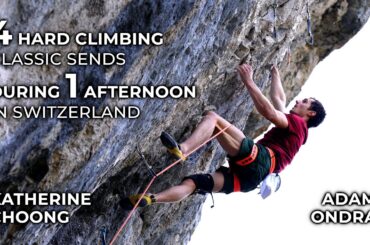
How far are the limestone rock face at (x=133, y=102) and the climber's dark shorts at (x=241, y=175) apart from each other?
0.67 meters

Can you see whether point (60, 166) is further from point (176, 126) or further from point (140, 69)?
point (176, 126)

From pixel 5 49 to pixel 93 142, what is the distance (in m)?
1.38

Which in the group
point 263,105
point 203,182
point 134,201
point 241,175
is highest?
point 263,105

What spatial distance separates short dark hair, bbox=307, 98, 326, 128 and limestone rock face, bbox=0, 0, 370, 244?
36.5 inches

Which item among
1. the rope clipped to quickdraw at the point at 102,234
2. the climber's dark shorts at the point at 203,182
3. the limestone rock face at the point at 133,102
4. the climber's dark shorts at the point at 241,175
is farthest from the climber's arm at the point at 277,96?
the rope clipped to quickdraw at the point at 102,234

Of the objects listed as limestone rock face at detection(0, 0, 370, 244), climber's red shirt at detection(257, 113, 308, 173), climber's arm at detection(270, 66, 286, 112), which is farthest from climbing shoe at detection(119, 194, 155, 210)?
climber's arm at detection(270, 66, 286, 112)

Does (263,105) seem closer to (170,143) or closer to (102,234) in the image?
(170,143)

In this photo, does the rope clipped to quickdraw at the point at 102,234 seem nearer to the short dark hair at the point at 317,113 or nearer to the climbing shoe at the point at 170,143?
the climbing shoe at the point at 170,143

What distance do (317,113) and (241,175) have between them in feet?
3.48

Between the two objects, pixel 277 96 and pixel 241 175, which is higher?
pixel 277 96

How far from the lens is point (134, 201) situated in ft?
27.1

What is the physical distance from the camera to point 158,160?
9328mm

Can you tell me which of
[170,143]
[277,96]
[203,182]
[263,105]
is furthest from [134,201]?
→ [277,96]

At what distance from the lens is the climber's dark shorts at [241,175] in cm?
857
